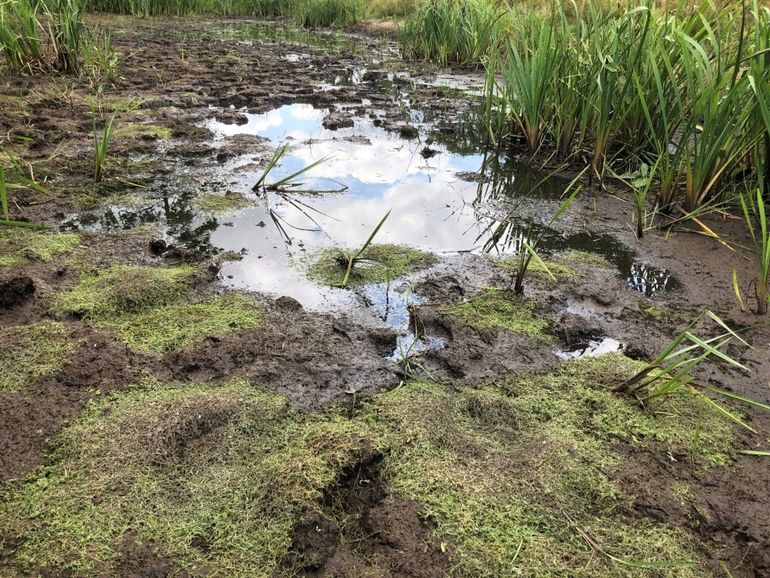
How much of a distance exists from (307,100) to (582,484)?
4.92m

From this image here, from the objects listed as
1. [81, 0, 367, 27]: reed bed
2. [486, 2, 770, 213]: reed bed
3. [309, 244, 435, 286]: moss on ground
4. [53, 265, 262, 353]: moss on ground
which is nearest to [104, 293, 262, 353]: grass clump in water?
[53, 265, 262, 353]: moss on ground

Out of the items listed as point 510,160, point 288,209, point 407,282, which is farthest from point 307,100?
point 407,282

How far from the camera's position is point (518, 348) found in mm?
1936

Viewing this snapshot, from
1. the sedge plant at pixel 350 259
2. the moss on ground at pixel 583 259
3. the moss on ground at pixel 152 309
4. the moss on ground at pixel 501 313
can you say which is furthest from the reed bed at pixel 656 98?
the moss on ground at pixel 152 309

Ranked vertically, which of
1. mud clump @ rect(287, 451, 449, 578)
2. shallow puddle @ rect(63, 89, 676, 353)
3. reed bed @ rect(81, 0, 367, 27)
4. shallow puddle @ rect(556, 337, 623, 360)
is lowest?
mud clump @ rect(287, 451, 449, 578)

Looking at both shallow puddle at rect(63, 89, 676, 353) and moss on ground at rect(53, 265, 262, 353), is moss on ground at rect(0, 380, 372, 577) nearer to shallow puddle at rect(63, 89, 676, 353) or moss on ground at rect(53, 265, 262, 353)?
moss on ground at rect(53, 265, 262, 353)

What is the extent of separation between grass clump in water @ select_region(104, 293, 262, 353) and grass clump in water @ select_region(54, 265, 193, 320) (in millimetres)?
63

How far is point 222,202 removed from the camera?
304 cm

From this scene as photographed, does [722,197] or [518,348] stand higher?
[722,197]

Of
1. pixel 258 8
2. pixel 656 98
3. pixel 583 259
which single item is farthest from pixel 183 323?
pixel 258 8

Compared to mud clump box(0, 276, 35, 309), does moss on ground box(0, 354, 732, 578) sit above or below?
below

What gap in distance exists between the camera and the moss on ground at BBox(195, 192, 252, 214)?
2.96m

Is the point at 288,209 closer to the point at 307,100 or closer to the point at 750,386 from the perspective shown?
the point at 750,386

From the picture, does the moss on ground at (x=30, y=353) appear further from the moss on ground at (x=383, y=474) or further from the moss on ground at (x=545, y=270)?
the moss on ground at (x=545, y=270)
